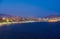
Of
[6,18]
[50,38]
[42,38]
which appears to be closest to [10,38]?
[6,18]

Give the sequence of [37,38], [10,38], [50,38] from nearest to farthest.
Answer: [10,38] < [37,38] < [50,38]

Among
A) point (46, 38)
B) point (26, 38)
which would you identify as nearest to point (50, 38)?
point (46, 38)

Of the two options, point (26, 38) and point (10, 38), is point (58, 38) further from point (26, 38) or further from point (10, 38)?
point (10, 38)

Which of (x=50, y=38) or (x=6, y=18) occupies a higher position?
(x=6, y=18)

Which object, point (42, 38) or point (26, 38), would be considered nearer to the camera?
point (42, 38)

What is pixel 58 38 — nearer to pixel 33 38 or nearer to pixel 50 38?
pixel 50 38

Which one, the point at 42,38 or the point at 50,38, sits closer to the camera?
the point at 42,38

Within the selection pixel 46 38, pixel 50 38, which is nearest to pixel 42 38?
pixel 46 38

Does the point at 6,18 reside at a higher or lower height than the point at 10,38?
higher

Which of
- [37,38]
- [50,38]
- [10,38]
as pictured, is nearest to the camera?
[10,38]

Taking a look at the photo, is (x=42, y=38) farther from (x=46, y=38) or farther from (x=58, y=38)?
(x=58, y=38)
